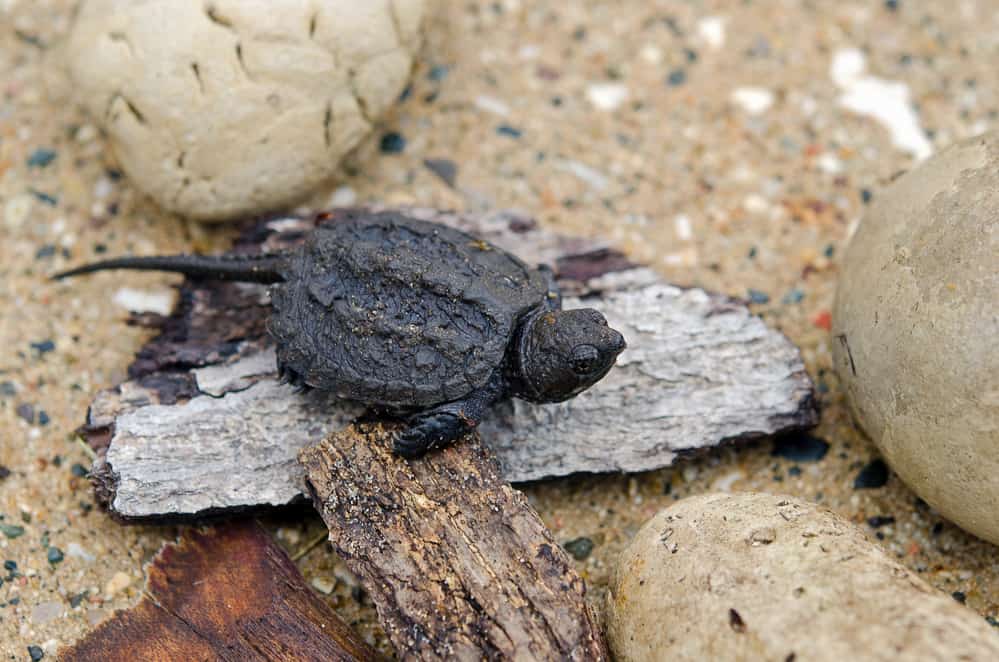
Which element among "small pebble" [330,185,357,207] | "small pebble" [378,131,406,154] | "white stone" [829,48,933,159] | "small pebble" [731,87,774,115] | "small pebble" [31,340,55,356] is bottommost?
"small pebble" [31,340,55,356]

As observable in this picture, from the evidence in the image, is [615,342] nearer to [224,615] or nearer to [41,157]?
[224,615]

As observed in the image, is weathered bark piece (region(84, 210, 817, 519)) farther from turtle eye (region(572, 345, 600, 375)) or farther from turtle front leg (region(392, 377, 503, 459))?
turtle eye (region(572, 345, 600, 375))

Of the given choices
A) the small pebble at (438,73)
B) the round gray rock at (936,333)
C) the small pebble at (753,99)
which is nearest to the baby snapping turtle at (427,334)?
the round gray rock at (936,333)

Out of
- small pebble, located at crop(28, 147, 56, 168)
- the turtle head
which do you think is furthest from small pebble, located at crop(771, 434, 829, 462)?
small pebble, located at crop(28, 147, 56, 168)

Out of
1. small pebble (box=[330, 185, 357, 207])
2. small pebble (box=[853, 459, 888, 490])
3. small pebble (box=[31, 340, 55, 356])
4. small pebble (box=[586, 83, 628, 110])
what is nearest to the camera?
small pebble (box=[853, 459, 888, 490])

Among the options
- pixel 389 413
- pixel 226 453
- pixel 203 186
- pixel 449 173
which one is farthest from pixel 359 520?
pixel 449 173

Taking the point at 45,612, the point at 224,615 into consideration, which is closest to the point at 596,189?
the point at 224,615

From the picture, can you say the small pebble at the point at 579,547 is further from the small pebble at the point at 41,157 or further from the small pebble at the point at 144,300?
the small pebble at the point at 41,157
